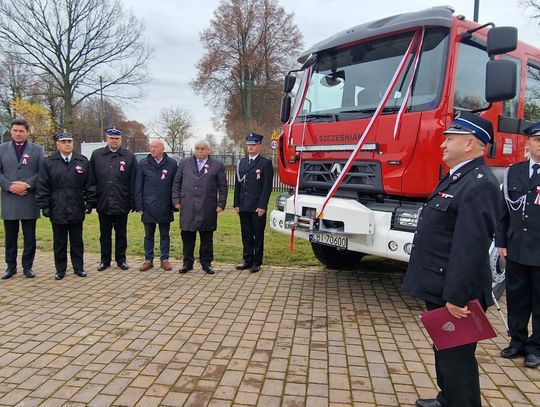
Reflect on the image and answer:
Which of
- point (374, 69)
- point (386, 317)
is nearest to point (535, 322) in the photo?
point (386, 317)

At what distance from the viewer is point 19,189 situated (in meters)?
5.84

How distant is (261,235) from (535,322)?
370 cm

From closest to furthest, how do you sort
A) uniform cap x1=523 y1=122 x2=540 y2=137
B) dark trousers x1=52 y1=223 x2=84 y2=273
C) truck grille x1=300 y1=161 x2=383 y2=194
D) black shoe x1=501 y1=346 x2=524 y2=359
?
uniform cap x1=523 y1=122 x2=540 y2=137 → black shoe x1=501 y1=346 x2=524 y2=359 → truck grille x1=300 y1=161 x2=383 y2=194 → dark trousers x1=52 y1=223 x2=84 y2=273

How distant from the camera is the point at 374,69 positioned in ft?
16.8

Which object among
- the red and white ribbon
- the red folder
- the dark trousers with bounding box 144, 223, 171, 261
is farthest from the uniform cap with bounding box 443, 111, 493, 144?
the dark trousers with bounding box 144, 223, 171, 261

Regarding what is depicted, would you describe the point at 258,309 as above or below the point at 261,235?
below

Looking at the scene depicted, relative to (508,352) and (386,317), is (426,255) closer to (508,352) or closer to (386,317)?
(508,352)

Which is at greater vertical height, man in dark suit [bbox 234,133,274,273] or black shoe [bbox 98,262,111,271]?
man in dark suit [bbox 234,133,274,273]

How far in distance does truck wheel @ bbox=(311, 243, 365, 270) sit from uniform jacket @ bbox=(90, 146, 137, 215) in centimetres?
273

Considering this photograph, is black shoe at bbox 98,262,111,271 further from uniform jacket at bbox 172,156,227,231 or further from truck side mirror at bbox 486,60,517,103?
truck side mirror at bbox 486,60,517,103

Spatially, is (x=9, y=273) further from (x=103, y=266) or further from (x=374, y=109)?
(x=374, y=109)

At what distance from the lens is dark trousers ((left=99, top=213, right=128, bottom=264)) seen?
257 inches

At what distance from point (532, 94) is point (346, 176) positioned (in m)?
2.46

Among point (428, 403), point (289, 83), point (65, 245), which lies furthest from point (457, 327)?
point (65, 245)
